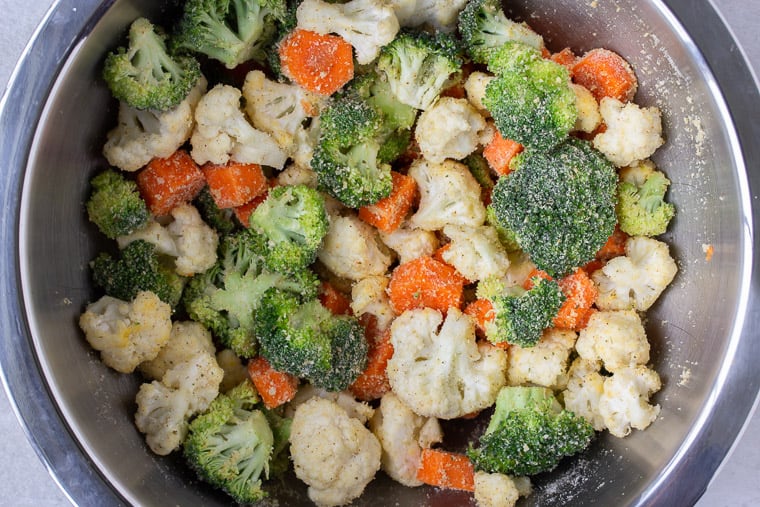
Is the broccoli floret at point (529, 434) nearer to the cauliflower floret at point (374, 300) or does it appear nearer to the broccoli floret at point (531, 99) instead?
the cauliflower floret at point (374, 300)

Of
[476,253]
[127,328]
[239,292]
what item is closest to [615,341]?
[476,253]

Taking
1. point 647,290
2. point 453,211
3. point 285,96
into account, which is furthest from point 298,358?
point 647,290

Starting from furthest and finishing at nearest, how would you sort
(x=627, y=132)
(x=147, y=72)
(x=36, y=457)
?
(x=36, y=457), (x=627, y=132), (x=147, y=72)

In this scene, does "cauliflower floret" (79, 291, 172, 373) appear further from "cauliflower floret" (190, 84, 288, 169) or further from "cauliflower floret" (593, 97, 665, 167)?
"cauliflower floret" (593, 97, 665, 167)

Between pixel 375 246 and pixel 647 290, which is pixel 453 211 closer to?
pixel 375 246

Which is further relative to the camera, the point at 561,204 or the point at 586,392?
the point at 586,392

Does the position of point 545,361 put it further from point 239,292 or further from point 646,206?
point 239,292

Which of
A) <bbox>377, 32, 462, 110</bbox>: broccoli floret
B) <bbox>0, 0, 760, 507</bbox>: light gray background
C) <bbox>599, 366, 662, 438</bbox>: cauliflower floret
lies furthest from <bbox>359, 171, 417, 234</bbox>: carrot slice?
<bbox>0, 0, 760, 507</bbox>: light gray background
